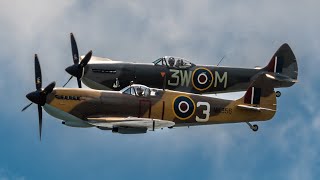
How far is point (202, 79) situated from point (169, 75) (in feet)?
6.41

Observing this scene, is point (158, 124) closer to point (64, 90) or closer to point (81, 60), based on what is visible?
point (64, 90)

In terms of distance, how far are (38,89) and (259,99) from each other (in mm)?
11587

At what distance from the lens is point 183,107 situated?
4888 cm

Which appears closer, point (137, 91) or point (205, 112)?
point (137, 91)

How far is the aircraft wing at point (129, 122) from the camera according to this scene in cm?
4609

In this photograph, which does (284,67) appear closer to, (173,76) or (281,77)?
(281,77)

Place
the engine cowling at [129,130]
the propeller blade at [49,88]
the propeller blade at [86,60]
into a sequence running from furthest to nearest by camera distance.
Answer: the propeller blade at [86,60] → the propeller blade at [49,88] → the engine cowling at [129,130]

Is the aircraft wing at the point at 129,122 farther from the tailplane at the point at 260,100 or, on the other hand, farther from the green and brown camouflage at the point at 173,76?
the green and brown camouflage at the point at 173,76

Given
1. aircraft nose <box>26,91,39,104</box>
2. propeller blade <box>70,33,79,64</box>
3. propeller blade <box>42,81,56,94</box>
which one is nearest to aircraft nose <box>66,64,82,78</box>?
propeller blade <box>70,33,79,64</box>

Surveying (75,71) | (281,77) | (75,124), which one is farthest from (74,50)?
(281,77)

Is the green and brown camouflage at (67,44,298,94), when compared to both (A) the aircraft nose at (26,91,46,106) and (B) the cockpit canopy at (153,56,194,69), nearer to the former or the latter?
(B) the cockpit canopy at (153,56,194,69)

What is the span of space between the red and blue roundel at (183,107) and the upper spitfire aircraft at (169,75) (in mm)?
4863

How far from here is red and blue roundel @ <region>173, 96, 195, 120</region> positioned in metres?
48.8

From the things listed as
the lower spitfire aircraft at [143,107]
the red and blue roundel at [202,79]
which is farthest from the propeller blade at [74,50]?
the lower spitfire aircraft at [143,107]
